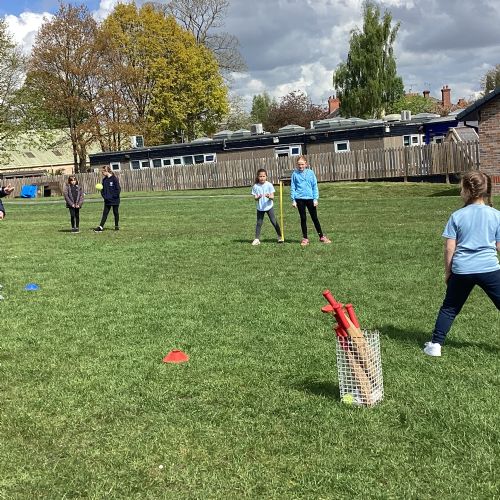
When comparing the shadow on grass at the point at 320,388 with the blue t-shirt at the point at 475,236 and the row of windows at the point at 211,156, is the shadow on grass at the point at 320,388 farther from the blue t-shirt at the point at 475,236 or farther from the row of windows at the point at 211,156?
the row of windows at the point at 211,156

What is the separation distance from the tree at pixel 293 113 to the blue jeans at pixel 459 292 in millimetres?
67186

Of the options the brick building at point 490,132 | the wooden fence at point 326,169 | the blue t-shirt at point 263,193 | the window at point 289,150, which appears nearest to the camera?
the blue t-shirt at point 263,193

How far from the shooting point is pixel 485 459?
348 centimetres

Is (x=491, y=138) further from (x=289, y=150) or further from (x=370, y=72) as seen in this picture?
(x=370, y=72)

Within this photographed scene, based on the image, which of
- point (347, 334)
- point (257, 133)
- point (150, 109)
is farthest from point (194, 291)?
point (150, 109)

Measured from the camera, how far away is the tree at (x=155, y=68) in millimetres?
50656

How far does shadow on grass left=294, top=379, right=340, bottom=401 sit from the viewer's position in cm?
452

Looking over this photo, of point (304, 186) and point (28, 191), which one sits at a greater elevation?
point (28, 191)

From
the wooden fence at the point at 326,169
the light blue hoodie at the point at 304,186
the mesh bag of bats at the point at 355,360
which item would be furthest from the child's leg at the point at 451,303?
the wooden fence at the point at 326,169

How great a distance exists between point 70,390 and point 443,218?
45.3 feet

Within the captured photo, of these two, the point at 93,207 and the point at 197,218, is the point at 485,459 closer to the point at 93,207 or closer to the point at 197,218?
the point at 197,218

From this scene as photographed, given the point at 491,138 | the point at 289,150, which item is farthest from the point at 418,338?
the point at 289,150

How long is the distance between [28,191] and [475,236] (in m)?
40.4

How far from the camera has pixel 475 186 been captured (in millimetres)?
5191
